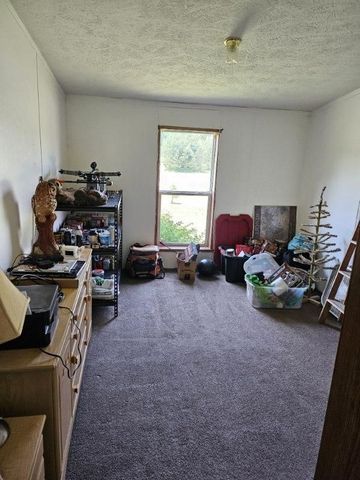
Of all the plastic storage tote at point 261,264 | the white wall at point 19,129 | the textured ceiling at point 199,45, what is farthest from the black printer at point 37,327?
the plastic storage tote at point 261,264

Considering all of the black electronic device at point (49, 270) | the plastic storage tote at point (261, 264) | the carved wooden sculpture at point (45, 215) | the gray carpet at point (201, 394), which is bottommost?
the gray carpet at point (201, 394)

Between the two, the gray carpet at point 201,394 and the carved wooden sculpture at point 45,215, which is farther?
the carved wooden sculpture at point 45,215

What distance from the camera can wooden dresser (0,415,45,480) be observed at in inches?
34.4

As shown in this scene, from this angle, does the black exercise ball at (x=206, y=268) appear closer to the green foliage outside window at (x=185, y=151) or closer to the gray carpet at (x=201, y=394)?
the gray carpet at (x=201, y=394)

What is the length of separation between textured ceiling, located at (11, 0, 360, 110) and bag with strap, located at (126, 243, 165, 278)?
186cm

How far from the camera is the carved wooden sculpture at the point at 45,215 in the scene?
187 cm

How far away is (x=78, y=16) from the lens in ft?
5.86

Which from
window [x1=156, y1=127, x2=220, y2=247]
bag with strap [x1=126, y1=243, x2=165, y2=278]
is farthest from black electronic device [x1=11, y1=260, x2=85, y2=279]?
window [x1=156, y1=127, x2=220, y2=247]

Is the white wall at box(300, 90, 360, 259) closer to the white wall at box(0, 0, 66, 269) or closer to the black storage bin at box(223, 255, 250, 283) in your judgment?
the black storage bin at box(223, 255, 250, 283)

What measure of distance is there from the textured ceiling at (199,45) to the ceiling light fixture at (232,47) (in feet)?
0.13

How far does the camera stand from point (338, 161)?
3.44 m

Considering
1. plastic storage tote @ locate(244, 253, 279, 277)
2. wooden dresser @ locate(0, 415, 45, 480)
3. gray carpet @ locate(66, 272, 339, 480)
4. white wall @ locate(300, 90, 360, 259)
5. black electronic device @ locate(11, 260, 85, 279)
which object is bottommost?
gray carpet @ locate(66, 272, 339, 480)

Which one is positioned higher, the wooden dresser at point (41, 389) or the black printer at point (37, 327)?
the black printer at point (37, 327)

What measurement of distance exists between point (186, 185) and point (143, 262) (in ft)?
3.89
